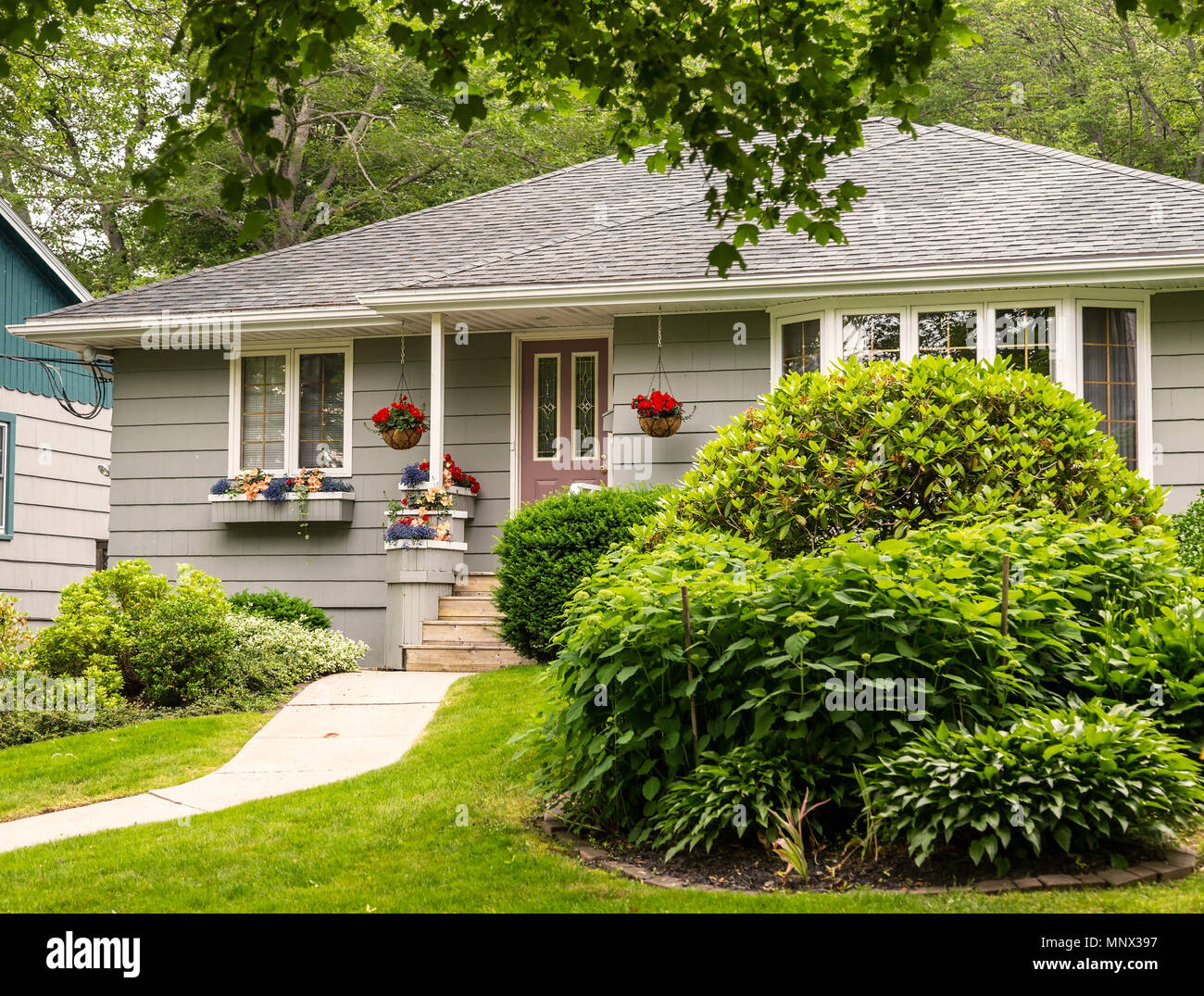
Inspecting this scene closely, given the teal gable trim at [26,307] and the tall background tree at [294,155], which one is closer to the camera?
the teal gable trim at [26,307]

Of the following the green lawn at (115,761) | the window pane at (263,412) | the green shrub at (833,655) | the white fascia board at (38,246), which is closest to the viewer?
the green shrub at (833,655)

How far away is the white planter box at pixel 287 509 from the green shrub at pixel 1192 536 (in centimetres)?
801

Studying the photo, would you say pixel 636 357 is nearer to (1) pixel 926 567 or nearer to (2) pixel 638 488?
(2) pixel 638 488

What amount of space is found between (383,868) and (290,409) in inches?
346

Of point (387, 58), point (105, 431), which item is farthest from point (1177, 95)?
point (105, 431)

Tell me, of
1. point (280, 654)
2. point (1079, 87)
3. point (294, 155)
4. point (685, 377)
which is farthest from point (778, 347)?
point (1079, 87)

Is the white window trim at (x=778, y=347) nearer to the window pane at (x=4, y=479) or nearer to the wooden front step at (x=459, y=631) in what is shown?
the wooden front step at (x=459, y=631)

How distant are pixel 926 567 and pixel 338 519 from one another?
8.42m

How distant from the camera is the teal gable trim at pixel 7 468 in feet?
50.2

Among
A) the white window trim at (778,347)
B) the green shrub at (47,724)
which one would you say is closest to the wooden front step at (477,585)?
the white window trim at (778,347)

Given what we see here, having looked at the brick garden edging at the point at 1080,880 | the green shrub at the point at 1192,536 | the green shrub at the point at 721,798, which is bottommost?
the brick garden edging at the point at 1080,880

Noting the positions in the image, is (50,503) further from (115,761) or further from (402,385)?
(115,761)

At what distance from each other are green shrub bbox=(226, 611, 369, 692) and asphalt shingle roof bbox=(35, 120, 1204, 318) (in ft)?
12.0

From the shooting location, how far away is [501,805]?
5797 mm
